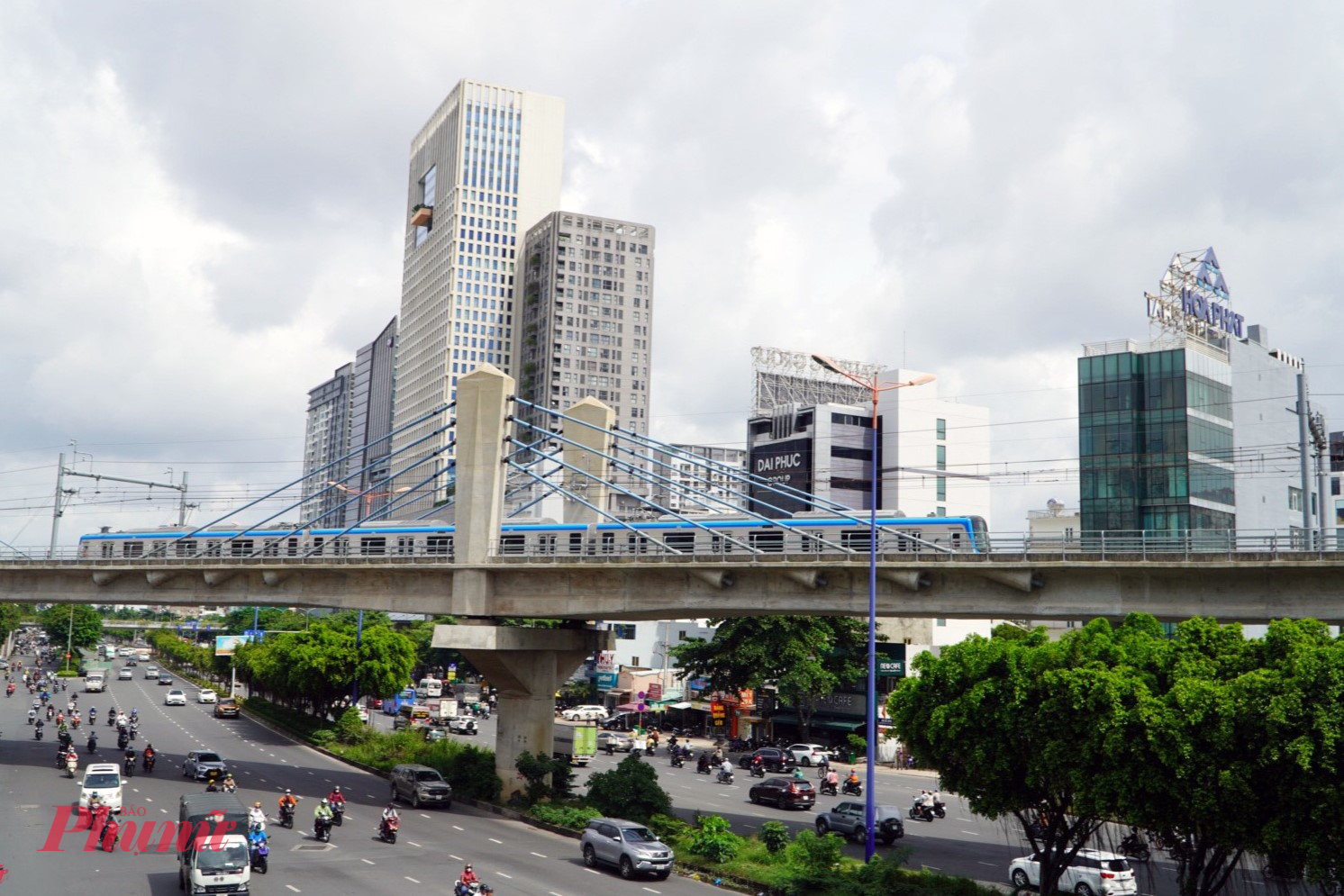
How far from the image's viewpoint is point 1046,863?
27156mm

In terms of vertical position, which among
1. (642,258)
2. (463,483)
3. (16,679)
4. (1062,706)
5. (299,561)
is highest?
(642,258)

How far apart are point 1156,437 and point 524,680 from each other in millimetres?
54085

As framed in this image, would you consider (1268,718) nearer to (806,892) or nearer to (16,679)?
(806,892)

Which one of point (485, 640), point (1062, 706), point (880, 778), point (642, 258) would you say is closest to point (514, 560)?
point (485, 640)

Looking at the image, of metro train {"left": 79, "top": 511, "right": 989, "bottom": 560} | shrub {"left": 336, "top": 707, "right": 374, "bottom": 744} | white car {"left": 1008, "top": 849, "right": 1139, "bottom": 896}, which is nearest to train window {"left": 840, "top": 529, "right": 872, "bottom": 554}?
metro train {"left": 79, "top": 511, "right": 989, "bottom": 560}

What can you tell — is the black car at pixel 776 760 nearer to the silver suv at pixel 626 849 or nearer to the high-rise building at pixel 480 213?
the silver suv at pixel 626 849

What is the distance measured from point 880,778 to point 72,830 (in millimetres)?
40136

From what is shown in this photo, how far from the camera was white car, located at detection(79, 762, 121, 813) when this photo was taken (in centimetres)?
3803

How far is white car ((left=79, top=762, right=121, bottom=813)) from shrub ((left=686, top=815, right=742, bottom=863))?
20.4 meters

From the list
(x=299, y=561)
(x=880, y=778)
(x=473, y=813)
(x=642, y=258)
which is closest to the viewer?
(x=473, y=813)

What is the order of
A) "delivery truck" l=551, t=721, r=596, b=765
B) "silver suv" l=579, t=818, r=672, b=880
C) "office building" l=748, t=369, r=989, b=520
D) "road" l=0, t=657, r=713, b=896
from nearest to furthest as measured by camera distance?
"road" l=0, t=657, r=713, b=896, "silver suv" l=579, t=818, r=672, b=880, "delivery truck" l=551, t=721, r=596, b=765, "office building" l=748, t=369, r=989, b=520

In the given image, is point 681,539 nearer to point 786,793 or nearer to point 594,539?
point 594,539

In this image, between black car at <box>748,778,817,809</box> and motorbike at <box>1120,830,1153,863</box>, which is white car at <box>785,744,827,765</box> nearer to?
black car at <box>748,778,817,809</box>

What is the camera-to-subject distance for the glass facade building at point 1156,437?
77750 millimetres
